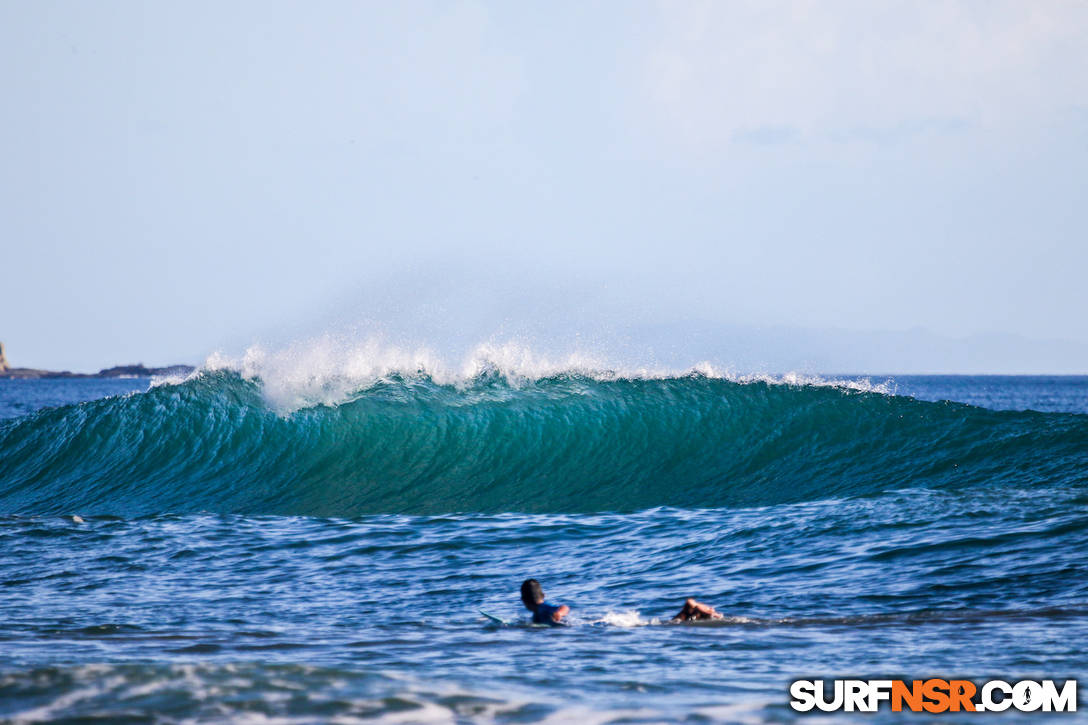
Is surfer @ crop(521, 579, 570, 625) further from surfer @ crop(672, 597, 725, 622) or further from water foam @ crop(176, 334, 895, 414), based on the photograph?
water foam @ crop(176, 334, 895, 414)

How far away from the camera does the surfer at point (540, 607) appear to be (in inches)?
325

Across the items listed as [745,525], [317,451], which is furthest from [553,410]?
[745,525]

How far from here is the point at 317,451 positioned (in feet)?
61.3

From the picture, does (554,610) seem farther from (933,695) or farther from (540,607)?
(933,695)

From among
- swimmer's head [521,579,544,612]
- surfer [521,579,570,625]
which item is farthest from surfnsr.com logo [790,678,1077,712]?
swimmer's head [521,579,544,612]

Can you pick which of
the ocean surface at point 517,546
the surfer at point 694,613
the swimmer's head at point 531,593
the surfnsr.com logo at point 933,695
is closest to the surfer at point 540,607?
the swimmer's head at point 531,593

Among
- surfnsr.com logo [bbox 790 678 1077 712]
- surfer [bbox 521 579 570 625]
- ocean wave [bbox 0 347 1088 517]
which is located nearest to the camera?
surfnsr.com logo [bbox 790 678 1077 712]

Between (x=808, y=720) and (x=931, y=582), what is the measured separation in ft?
14.5

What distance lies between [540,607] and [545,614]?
9 centimetres

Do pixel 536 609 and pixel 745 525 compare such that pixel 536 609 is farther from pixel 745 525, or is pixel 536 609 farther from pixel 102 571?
pixel 102 571

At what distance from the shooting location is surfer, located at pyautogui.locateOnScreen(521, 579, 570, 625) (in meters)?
8.26

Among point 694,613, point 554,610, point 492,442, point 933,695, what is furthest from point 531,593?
point 492,442

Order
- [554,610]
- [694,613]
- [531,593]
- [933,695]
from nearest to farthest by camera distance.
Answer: [933,695], [694,613], [554,610], [531,593]

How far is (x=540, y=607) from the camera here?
8.38 meters
